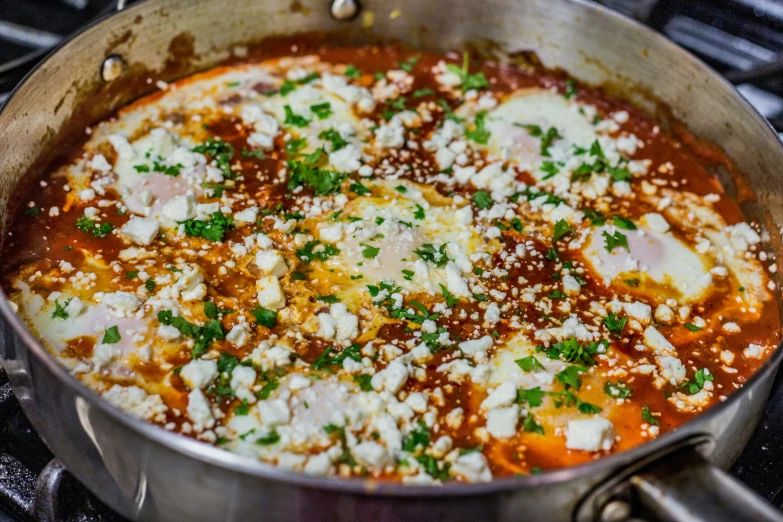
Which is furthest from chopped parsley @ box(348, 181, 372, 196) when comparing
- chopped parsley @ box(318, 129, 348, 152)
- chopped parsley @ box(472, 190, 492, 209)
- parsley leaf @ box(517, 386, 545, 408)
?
parsley leaf @ box(517, 386, 545, 408)

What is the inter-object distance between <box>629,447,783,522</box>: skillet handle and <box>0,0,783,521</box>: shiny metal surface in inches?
2.3

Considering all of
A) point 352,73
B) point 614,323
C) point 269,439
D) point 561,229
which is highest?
point 352,73

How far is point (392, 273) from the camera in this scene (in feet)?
7.50

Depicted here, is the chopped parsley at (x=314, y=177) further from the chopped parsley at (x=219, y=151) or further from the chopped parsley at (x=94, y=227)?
the chopped parsley at (x=94, y=227)

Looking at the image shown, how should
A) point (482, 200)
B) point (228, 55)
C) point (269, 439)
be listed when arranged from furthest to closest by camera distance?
point (228, 55), point (482, 200), point (269, 439)

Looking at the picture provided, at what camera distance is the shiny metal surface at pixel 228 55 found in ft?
4.78

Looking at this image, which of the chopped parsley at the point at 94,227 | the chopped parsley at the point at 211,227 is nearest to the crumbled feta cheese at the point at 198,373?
the chopped parsley at the point at 211,227

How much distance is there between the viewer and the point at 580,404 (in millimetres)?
2018

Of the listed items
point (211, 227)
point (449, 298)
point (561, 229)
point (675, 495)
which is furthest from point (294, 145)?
point (675, 495)

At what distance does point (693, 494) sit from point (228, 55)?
7.78 feet

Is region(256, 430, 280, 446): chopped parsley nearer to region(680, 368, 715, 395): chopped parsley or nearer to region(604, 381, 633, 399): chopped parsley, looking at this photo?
region(604, 381, 633, 399): chopped parsley

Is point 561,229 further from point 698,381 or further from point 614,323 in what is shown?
point 698,381

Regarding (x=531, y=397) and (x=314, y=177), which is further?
(x=314, y=177)

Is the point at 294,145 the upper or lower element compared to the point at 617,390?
upper
